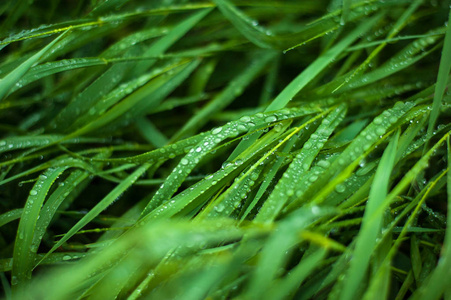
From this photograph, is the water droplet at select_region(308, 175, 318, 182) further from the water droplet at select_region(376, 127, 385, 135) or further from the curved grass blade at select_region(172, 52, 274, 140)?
the curved grass blade at select_region(172, 52, 274, 140)

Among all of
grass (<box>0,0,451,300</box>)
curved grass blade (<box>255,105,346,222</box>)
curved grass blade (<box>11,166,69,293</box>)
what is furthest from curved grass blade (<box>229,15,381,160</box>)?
curved grass blade (<box>11,166,69,293</box>)

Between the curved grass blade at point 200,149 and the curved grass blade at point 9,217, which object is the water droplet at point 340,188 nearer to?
the curved grass blade at point 200,149

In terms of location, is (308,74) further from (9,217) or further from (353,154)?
(9,217)

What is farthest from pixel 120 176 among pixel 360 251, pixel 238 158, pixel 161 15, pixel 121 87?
pixel 360 251

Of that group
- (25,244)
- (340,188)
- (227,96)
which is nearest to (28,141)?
(25,244)

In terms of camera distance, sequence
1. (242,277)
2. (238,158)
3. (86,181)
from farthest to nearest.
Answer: (86,181) < (238,158) < (242,277)

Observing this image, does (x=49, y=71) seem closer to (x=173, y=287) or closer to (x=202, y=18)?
(x=202, y=18)

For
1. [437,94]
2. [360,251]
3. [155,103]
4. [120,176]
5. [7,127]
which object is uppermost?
[7,127]

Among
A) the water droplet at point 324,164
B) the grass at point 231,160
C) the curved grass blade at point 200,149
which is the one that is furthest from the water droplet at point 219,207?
the water droplet at point 324,164

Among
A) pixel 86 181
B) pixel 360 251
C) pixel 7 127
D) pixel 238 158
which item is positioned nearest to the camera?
pixel 360 251
